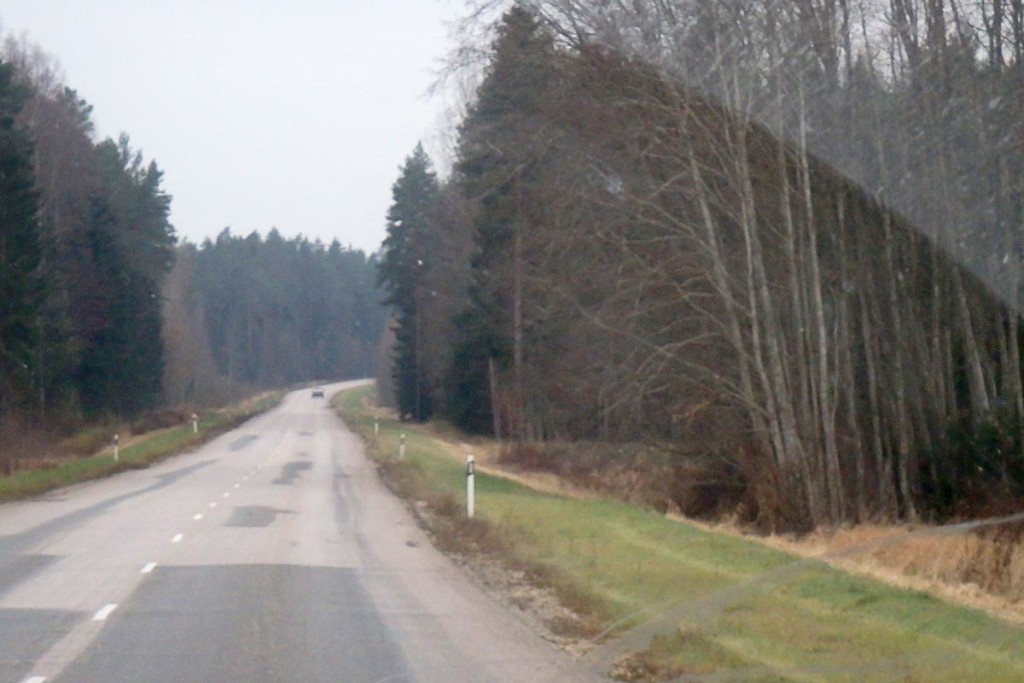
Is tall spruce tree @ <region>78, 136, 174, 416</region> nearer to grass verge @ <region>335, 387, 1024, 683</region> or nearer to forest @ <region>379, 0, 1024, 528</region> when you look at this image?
forest @ <region>379, 0, 1024, 528</region>

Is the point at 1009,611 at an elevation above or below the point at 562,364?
below

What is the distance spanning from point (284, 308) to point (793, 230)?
159 metres

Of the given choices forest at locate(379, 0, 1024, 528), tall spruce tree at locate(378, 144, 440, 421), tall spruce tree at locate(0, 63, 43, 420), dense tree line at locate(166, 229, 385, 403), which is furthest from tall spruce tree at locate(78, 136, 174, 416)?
dense tree line at locate(166, 229, 385, 403)

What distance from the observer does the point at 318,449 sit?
5241cm

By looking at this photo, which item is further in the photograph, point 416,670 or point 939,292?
point 939,292

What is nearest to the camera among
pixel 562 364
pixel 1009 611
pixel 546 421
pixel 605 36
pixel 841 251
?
pixel 1009 611

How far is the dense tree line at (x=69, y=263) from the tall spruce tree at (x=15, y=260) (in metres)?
0.05

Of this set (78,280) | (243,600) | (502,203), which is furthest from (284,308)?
(243,600)

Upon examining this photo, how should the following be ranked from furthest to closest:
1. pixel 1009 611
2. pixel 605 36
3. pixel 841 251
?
pixel 841 251, pixel 605 36, pixel 1009 611

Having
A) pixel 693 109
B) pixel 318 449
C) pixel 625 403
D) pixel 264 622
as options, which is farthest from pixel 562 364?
pixel 264 622

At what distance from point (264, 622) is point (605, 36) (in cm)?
1420

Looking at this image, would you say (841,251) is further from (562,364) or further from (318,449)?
(318,449)

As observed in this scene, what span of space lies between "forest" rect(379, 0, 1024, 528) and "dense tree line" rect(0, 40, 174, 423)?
28128 millimetres

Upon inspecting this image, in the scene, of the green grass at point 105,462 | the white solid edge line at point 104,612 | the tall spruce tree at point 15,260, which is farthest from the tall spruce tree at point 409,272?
the white solid edge line at point 104,612
